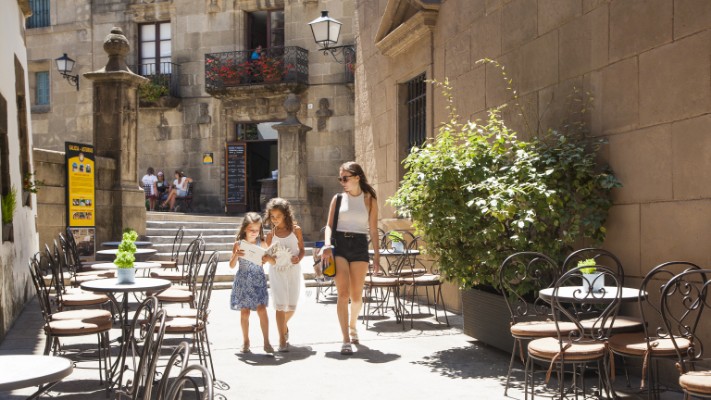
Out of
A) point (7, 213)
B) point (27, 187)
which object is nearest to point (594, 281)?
point (7, 213)

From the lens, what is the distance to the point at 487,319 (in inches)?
252

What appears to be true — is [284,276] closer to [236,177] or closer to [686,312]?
[686,312]

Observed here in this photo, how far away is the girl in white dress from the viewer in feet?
20.9

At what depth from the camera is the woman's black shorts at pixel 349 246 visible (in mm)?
6430

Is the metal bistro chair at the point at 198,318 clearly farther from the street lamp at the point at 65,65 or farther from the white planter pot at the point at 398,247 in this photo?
the street lamp at the point at 65,65

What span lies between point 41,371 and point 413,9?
25.8 feet

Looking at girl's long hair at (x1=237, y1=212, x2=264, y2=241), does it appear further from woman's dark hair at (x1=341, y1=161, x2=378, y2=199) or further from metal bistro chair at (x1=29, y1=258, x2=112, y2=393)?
metal bistro chair at (x1=29, y1=258, x2=112, y2=393)

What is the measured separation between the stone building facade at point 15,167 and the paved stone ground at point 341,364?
20.7 inches

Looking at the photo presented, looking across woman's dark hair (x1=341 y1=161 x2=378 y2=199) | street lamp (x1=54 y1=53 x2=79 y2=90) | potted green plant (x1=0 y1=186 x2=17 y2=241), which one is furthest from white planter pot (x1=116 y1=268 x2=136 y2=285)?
street lamp (x1=54 y1=53 x2=79 y2=90)

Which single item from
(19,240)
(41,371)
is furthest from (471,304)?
(19,240)

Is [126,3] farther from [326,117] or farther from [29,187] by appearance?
[29,187]

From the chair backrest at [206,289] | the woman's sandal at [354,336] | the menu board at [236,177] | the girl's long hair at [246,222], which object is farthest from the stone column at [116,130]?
the menu board at [236,177]

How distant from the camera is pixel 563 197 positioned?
5.64 meters

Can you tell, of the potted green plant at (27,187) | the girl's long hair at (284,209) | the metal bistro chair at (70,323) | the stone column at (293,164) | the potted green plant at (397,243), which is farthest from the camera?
the stone column at (293,164)
